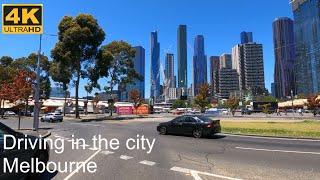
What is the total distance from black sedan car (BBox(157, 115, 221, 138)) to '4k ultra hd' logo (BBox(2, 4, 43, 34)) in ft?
39.3

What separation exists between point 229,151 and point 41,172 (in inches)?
352

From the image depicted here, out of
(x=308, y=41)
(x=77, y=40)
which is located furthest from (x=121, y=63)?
(x=308, y=41)

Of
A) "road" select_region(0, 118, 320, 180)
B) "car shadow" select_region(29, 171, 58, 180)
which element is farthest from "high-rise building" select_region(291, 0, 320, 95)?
"car shadow" select_region(29, 171, 58, 180)

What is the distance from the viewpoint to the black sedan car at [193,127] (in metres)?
25.3

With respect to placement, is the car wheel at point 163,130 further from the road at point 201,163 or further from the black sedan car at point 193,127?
the road at point 201,163

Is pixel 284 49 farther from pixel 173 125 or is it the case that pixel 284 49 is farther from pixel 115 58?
pixel 173 125

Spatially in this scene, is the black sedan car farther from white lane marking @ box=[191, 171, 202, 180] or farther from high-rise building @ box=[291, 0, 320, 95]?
high-rise building @ box=[291, 0, 320, 95]

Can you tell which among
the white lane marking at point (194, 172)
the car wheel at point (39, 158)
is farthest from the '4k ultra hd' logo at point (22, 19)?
the white lane marking at point (194, 172)

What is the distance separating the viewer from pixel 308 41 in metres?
136

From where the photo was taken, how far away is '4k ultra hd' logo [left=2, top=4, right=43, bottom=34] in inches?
711

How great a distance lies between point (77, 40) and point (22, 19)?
4325 cm

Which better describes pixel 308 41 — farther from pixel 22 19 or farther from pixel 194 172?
pixel 194 172

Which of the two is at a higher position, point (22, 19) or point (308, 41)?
point (308, 41)

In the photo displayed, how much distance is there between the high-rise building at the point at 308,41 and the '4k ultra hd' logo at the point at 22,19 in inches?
4732
